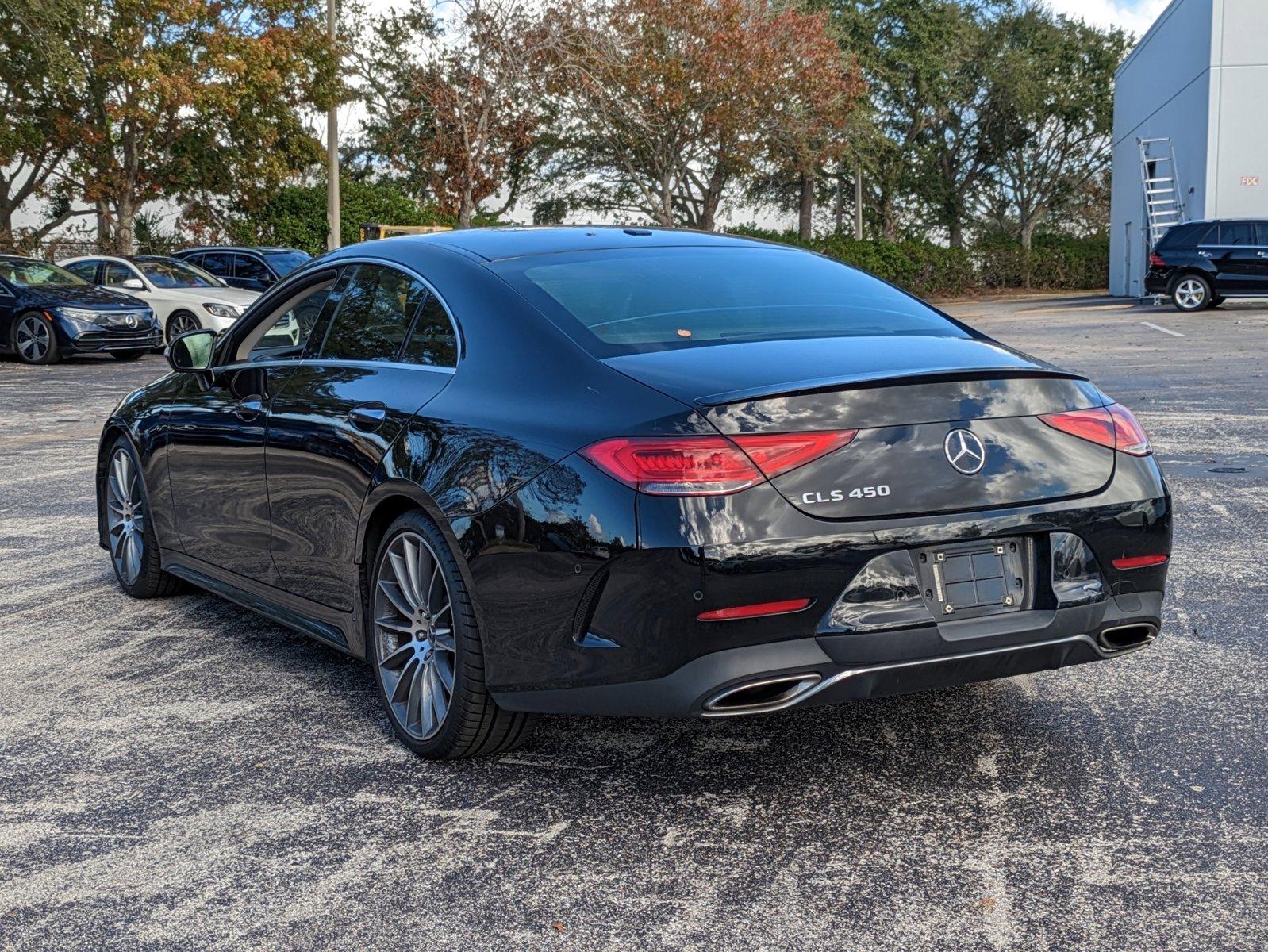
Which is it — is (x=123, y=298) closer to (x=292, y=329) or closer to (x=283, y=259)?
(x=283, y=259)

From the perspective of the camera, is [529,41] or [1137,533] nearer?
[1137,533]

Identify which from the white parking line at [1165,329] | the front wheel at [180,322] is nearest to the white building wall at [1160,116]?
the white parking line at [1165,329]

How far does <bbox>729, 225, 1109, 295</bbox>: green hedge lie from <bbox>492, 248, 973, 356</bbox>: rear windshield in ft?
151

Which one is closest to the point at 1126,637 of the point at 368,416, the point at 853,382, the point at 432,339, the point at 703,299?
the point at 853,382

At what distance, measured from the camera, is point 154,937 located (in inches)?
129

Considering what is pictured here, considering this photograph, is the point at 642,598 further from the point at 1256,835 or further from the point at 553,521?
the point at 1256,835

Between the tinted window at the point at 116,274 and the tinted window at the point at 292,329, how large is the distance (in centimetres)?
2076

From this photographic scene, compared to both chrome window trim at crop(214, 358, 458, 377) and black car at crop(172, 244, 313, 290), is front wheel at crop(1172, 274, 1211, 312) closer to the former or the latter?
black car at crop(172, 244, 313, 290)

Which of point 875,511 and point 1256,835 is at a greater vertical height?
point 875,511

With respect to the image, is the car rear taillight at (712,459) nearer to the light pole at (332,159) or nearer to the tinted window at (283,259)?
the tinted window at (283,259)

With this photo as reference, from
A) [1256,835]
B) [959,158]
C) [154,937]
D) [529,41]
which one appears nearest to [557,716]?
[154,937]

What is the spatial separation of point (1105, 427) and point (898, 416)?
29.5 inches

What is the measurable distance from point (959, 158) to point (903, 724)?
61.9 metres

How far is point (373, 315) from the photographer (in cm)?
509
